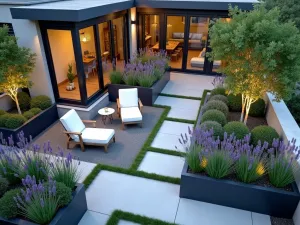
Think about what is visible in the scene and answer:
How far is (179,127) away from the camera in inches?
290

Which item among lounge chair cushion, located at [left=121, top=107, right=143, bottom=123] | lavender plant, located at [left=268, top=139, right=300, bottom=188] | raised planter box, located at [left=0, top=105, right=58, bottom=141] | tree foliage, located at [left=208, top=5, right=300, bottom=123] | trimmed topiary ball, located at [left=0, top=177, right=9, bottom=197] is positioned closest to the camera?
trimmed topiary ball, located at [left=0, top=177, right=9, bottom=197]

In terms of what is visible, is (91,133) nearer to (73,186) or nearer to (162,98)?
(73,186)

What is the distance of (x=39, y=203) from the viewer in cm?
358

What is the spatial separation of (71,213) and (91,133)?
8.47 feet

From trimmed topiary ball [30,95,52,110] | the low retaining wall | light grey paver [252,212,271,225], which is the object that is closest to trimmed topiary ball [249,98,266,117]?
the low retaining wall

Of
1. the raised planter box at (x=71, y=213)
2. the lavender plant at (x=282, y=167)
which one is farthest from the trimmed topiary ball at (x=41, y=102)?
the lavender plant at (x=282, y=167)

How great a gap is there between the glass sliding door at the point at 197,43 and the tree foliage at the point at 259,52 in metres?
5.07

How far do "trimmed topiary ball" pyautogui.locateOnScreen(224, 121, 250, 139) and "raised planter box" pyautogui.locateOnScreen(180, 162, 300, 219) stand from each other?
1391 mm

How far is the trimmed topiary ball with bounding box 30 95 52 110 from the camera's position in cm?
755

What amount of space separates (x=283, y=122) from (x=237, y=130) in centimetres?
113

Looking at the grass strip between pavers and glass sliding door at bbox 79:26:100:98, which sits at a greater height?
glass sliding door at bbox 79:26:100:98

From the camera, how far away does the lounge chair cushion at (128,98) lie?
25.6ft

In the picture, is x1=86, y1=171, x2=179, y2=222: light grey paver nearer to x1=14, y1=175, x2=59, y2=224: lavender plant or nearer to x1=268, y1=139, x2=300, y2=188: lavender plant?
x1=14, y1=175, x2=59, y2=224: lavender plant

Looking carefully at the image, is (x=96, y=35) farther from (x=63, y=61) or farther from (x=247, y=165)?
(x=247, y=165)
